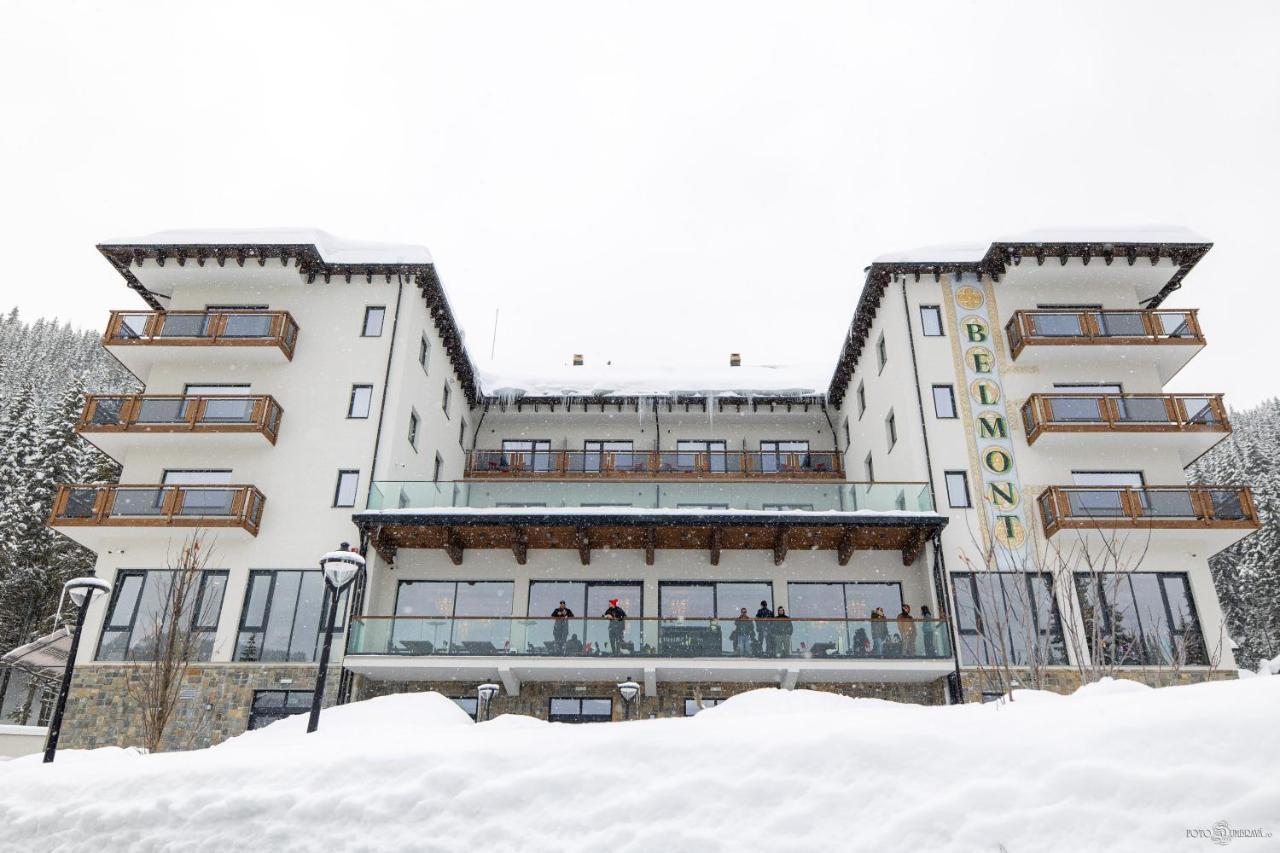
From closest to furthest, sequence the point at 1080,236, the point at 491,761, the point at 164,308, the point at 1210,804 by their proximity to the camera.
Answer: the point at 1210,804 < the point at 491,761 < the point at 1080,236 < the point at 164,308

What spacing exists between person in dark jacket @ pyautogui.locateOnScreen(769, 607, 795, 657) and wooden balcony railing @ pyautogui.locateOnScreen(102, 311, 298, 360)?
15019mm

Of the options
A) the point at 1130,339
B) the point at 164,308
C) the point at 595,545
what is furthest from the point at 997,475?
the point at 164,308

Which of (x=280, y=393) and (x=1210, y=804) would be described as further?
(x=280, y=393)

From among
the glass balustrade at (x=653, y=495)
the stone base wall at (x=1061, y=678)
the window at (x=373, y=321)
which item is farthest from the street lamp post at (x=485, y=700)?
the stone base wall at (x=1061, y=678)

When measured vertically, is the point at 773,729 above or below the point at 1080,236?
below

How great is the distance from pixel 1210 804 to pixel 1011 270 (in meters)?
21.3

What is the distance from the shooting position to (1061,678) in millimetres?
20547

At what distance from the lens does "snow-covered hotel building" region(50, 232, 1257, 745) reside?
2139 cm

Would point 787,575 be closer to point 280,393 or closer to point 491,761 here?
point 280,393

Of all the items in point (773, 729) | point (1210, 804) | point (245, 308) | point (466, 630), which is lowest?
point (1210, 804)

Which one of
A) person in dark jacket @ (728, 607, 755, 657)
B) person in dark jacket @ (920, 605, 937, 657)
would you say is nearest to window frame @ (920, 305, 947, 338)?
person in dark jacket @ (920, 605, 937, 657)

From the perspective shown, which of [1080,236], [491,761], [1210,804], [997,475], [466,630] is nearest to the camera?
[1210,804]

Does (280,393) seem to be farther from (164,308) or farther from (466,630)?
(466,630)

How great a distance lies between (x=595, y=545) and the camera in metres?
24.6
